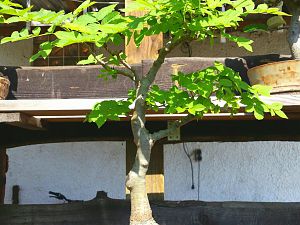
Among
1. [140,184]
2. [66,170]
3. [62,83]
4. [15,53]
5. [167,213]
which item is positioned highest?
[15,53]

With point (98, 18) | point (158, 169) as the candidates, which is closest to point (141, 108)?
point (98, 18)

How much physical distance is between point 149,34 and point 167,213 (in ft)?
8.54

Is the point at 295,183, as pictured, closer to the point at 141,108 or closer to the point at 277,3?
the point at 277,3

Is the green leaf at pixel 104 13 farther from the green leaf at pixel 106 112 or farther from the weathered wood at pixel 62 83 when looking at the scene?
the weathered wood at pixel 62 83

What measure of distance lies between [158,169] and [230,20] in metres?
2.90

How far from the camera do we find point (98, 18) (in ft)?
9.18

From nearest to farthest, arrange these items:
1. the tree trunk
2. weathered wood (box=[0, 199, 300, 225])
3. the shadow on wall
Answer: the tree trunk → the shadow on wall → weathered wood (box=[0, 199, 300, 225])

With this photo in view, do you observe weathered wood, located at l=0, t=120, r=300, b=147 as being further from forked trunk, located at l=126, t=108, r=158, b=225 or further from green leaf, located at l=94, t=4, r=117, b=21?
green leaf, located at l=94, t=4, r=117, b=21

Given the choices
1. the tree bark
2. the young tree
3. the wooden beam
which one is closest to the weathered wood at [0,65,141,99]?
the wooden beam

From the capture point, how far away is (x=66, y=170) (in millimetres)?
6695

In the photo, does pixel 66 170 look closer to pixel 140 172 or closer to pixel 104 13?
pixel 140 172

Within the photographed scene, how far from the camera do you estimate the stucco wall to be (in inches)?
279

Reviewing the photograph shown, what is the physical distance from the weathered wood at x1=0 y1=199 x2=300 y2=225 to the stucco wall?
2.47m

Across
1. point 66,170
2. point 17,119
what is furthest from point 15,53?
point 17,119
